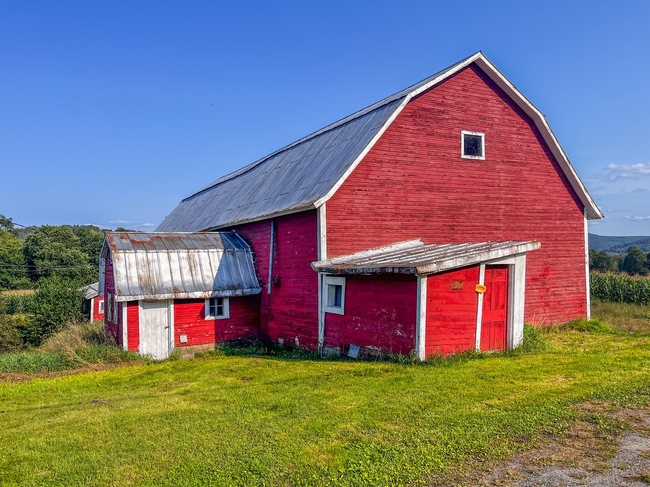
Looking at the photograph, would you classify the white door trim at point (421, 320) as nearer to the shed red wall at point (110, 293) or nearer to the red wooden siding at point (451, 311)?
the red wooden siding at point (451, 311)

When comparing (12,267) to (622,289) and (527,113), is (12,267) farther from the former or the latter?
(622,289)

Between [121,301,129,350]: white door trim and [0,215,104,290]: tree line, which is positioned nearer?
[121,301,129,350]: white door trim

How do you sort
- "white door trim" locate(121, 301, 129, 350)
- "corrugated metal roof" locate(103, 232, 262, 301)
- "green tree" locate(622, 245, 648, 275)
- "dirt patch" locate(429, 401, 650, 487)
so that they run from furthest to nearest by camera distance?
"green tree" locate(622, 245, 648, 275)
"corrugated metal roof" locate(103, 232, 262, 301)
"white door trim" locate(121, 301, 129, 350)
"dirt patch" locate(429, 401, 650, 487)

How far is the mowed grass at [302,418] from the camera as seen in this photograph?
5.72 meters

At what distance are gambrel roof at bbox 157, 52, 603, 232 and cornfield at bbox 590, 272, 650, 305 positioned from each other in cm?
847

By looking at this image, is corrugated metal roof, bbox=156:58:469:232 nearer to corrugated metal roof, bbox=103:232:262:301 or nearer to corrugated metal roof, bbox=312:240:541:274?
corrugated metal roof, bbox=103:232:262:301

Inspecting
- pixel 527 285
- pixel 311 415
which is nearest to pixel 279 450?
pixel 311 415

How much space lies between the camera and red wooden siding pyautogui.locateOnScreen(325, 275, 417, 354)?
11.0m

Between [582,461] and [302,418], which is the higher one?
[582,461]

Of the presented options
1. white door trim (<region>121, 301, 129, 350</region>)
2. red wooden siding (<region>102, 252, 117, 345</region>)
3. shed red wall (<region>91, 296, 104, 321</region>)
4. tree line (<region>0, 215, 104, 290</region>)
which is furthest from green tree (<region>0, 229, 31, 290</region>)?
white door trim (<region>121, 301, 129, 350</region>)

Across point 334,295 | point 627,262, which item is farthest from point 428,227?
point 627,262

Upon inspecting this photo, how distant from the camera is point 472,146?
51.8 ft

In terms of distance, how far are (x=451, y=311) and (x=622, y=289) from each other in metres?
17.1

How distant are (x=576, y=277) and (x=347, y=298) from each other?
889cm
